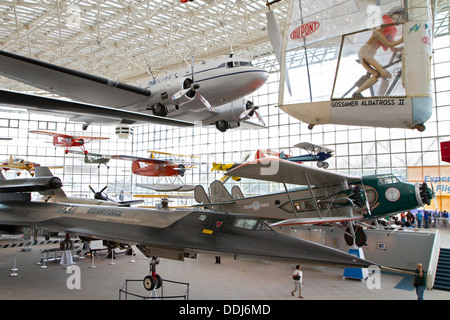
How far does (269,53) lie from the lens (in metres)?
34.8

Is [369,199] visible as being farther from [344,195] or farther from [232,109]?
[232,109]

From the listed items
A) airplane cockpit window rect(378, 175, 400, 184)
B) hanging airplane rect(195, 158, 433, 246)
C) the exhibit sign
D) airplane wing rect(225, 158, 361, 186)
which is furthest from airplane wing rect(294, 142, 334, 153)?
the exhibit sign

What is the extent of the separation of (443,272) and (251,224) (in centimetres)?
1125

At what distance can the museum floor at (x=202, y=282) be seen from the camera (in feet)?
39.2

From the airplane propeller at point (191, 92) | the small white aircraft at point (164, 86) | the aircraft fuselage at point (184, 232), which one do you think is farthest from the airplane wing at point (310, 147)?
the aircraft fuselage at point (184, 232)

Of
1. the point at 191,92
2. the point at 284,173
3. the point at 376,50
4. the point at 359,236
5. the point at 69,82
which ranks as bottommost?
the point at 359,236

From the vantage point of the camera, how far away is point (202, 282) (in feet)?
44.8

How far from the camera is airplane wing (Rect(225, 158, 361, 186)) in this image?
34.2 feet

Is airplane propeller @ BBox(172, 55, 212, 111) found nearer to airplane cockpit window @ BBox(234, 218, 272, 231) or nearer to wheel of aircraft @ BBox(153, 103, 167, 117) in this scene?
wheel of aircraft @ BBox(153, 103, 167, 117)

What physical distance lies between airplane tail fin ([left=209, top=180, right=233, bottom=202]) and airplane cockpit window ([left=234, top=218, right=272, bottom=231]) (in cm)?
941

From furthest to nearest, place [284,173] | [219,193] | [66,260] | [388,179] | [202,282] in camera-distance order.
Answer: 1. [219,193]
2. [66,260]
3. [202,282]
4. [388,179]
5. [284,173]

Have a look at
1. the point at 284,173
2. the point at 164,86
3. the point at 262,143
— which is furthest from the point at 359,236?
the point at 262,143

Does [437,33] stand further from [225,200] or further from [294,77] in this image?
[294,77]

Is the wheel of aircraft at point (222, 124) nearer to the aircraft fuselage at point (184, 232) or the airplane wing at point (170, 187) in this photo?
the aircraft fuselage at point (184, 232)
